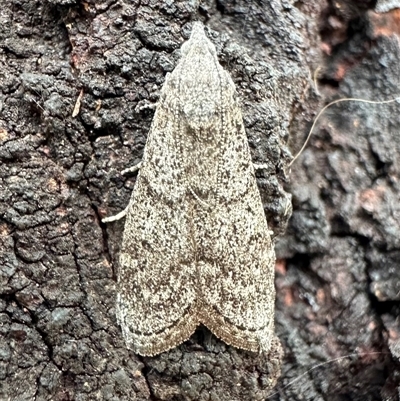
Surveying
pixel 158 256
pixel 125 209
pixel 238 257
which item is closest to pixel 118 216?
pixel 125 209

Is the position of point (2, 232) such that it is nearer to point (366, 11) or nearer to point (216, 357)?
point (216, 357)

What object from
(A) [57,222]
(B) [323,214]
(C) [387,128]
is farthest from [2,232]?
(C) [387,128]

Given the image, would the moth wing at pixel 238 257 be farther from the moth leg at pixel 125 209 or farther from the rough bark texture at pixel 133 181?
the moth leg at pixel 125 209

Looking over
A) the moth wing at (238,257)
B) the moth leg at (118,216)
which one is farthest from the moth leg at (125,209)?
the moth wing at (238,257)

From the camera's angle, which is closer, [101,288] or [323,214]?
[101,288]

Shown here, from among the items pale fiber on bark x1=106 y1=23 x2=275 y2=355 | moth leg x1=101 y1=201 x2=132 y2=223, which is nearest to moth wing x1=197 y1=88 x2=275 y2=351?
pale fiber on bark x1=106 y1=23 x2=275 y2=355

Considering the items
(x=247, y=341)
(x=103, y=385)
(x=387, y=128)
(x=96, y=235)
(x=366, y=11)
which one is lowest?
(x=103, y=385)

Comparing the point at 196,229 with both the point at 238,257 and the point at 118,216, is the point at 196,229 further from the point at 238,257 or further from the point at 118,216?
the point at 118,216
